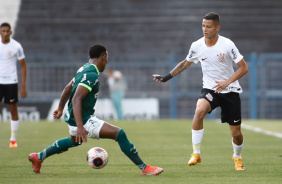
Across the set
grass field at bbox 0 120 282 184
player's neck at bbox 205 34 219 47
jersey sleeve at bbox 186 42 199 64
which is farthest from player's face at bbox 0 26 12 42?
player's neck at bbox 205 34 219 47

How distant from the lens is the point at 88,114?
7.11 metres

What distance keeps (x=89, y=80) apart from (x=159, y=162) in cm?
257

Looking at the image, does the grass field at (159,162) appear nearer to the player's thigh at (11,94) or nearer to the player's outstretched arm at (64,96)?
the player's outstretched arm at (64,96)

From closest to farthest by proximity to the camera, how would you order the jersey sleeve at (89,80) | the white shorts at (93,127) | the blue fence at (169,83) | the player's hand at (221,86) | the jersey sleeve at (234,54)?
the jersey sleeve at (89,80)
the white shorts at (93,127)
the player's hand at (221,86)
the jersey sleeve at (234,54)
the blue fence at (169,83)

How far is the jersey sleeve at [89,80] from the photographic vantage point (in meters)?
6.86

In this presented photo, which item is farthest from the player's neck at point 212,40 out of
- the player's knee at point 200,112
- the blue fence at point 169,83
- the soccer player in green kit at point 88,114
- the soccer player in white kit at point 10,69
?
the blue fence at point 169,83

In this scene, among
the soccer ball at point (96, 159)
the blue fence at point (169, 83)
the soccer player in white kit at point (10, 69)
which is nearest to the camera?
the soccer ball at point (96, 159)

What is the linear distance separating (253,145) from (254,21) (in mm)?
16787

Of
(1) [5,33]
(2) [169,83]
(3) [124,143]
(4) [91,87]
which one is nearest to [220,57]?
(3) [124,143]

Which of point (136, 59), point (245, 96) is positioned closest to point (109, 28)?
point (136, 59)

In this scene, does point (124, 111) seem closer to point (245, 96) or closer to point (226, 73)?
point (245, 96)

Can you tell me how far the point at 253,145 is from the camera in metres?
12.2

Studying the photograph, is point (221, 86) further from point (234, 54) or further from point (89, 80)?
point (89, 80)

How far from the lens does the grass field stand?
703cm
